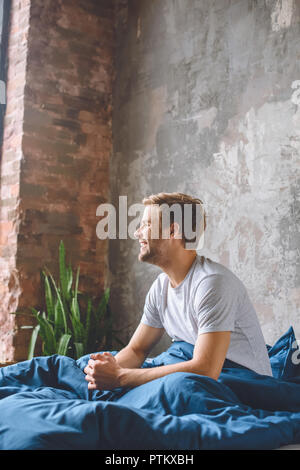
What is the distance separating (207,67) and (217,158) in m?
0.67

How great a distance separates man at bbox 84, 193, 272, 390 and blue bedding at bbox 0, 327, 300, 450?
0.07m

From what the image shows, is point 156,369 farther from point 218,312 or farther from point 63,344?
point 63,344

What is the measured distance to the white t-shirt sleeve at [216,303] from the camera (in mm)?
1969

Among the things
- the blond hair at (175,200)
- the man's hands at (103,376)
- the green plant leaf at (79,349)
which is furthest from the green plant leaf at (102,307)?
the man's hands at (103,376)

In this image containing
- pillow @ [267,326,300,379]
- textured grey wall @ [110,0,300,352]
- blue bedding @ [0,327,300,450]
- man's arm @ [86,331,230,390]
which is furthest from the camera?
textured grey wall @ [110,0,300,352]

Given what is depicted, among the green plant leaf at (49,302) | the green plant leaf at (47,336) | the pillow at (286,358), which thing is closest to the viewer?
the pillow at (286,358)

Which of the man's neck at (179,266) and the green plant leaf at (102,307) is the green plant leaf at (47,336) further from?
the man's neck at (179,266)

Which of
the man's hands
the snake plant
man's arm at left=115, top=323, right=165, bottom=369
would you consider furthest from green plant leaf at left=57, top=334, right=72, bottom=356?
the man's hands

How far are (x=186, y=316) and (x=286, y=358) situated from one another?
497mm

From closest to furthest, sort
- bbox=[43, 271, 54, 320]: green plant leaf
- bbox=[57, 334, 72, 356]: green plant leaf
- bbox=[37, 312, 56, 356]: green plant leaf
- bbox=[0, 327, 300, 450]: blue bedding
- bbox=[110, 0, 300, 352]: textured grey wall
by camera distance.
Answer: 1. bbox=[0, 327, 300, 450]: blue bedding
2. bbox=[110, 0, 300, 352]: textured grey wall
3. bbox=[57, 334, 72, 356]: green plant leaf
4. bbox=[37, 312, 56, 356]: green plant leaf
5. bbox=[43, 271, 54, 320]: green plant leaf

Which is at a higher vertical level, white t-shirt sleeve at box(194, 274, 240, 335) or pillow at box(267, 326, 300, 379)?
white t-shirt sleeve at box(194, 274, 240, 335)

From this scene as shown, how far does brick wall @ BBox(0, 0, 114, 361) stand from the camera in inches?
154

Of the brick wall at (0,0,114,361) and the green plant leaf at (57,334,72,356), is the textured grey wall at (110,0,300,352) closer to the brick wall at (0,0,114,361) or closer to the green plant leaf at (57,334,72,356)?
the brick wall at (0,0,114,361)

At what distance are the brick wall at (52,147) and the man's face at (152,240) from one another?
6.03ft
